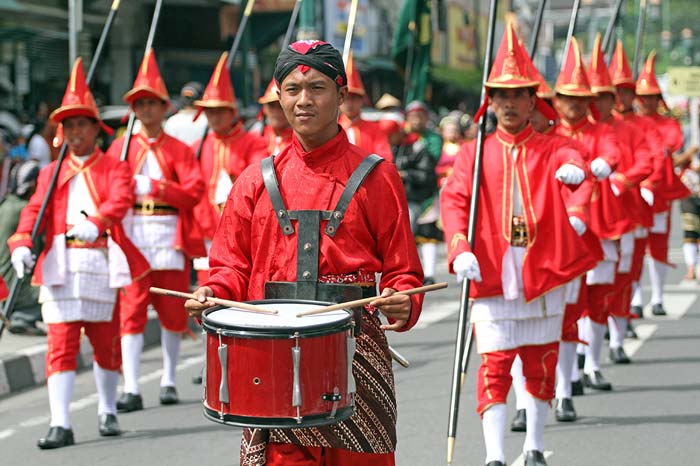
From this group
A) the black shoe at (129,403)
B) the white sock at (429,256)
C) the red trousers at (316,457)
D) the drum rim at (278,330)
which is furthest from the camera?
the white sock at (429,256)

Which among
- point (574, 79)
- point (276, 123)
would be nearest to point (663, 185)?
point (574, 79)

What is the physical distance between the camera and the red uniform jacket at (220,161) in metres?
11.2

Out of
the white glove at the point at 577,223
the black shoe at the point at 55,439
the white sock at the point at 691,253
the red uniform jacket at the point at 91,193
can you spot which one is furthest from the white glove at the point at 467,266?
the white sock at the point at 691,253

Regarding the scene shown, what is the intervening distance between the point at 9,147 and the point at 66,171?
358 inches

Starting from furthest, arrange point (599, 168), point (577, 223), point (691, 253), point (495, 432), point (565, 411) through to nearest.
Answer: point (691, 253), point (599, 168), point (565, 411), point (577, 223), point (495, 432)

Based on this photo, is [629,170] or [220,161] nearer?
[629,170]

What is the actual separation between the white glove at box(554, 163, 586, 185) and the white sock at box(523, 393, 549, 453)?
113cm

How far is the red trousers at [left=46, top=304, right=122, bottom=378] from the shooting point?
28.7 feet

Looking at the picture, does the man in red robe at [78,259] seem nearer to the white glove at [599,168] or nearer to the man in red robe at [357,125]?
the white glove at [599,168]

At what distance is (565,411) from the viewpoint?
926cm

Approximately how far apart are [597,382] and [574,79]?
7.07 feet

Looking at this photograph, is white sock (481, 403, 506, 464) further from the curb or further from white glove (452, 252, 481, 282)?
the curb

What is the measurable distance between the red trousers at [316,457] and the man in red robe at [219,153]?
6053mm

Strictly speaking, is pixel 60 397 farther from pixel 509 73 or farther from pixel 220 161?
pixel 509 73
